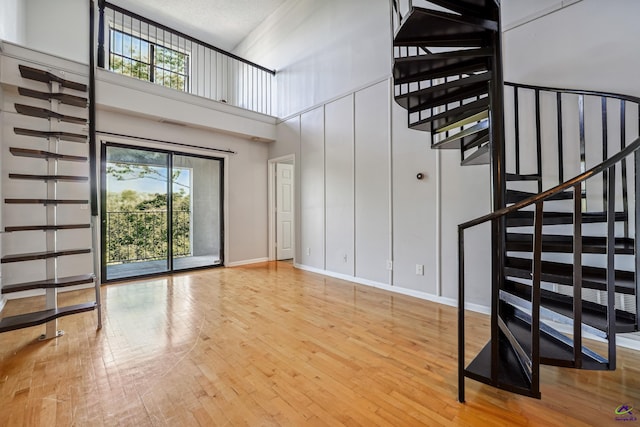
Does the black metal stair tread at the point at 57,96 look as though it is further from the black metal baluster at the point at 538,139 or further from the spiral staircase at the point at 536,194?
the black metal baluster at the point at 538,139

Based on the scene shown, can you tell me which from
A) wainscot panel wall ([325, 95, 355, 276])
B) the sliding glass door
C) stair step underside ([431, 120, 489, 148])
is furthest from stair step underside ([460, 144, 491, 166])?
the sliding glass door

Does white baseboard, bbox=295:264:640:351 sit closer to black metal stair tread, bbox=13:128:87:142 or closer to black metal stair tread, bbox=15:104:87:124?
black metal stair tread, bbox=13:128:87:142

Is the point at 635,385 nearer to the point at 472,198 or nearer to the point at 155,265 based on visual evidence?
the point at 472,198

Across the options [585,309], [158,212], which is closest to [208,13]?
[158,212]

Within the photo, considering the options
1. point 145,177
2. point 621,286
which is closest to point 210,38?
point 145,177

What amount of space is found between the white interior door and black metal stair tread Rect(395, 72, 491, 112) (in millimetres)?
3749

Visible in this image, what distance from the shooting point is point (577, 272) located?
4.58ft

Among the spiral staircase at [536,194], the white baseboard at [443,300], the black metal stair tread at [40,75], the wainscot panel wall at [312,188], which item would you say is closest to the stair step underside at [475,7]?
the spiral staircase at [536,194]

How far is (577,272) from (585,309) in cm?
52

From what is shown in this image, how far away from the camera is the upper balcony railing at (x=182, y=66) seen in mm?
5484

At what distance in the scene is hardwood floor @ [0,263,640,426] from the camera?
1.53 m

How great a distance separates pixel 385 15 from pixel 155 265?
17.0ft

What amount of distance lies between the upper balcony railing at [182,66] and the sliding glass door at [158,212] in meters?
1.78

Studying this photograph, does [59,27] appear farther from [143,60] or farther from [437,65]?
[437,65]
